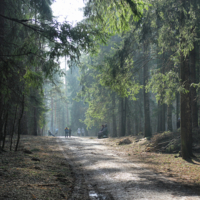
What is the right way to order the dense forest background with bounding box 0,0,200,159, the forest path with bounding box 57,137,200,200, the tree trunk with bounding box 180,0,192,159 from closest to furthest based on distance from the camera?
the forest path with bounding box 57,137,200,200 < the dense forest background with bounding box 0,0,200,159 < the tree trunk with bounding box 180,0,192,159

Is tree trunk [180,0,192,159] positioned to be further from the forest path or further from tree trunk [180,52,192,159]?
the forest path

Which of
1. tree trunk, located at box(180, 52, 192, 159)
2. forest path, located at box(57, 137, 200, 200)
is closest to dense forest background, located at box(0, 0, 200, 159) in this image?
tree trunk, located at box(180, 52, 192, 159)

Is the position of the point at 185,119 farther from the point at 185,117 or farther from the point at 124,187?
the point at 124,187

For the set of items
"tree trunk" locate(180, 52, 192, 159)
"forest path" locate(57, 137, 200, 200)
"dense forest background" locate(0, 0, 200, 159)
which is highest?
"dense forest background" locate(0, 0, 200, 159)

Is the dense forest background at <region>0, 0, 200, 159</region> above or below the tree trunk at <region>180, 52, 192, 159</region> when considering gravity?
above

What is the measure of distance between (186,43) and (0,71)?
7538 mm

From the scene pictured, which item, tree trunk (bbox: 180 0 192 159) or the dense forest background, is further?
tree trunk (bbox: 180 0 192 159)

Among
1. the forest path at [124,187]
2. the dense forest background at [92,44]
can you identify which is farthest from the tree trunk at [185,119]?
the forest path at [124,187]

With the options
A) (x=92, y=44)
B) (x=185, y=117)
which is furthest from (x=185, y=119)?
(x=92, y=44)

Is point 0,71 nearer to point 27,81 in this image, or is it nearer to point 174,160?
point 27,81

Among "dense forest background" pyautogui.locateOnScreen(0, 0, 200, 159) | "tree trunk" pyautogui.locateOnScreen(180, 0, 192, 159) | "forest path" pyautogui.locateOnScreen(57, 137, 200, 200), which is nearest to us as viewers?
"forest path" pyautogui.locateOnScreen(57, 137, 200, 200)

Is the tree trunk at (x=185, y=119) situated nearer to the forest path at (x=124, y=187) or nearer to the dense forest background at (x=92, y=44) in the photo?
the dense forest background at (x=92, y=44)

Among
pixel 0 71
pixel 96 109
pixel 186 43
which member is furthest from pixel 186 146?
pixel 96 109

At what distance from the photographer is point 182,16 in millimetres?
9016
